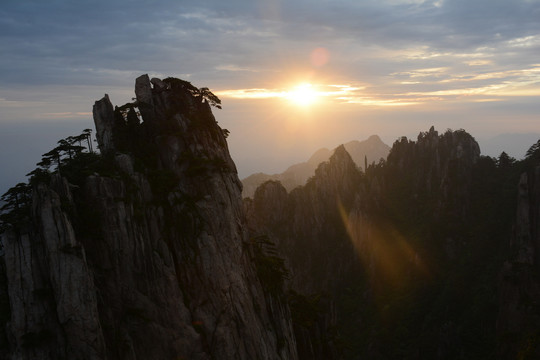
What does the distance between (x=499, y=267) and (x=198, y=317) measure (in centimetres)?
8027

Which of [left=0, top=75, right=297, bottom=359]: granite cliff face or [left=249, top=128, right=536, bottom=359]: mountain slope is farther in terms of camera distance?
[left=249, top=128, right=536, bottom=359]: mountain slope

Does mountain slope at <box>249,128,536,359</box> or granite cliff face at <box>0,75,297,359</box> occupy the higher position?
granite cliff face at <box>0,75,297,359</box>

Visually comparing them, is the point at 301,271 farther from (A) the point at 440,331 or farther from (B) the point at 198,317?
(B) the point at 198,317

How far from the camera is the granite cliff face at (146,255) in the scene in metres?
30.4

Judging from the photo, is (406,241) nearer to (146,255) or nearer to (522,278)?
(522,278)

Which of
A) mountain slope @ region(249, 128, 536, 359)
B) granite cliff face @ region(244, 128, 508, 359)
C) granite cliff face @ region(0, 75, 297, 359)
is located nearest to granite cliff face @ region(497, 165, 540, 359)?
mountain slope @ region(249, 128, 536, 359)

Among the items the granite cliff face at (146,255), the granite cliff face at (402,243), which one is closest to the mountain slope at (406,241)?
the granite cliff face at (402,243)

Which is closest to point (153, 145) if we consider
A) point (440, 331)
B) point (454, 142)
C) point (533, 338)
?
point (533, 338)

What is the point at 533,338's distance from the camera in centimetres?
5944

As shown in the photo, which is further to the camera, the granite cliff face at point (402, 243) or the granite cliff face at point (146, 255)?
the granite cliff face at point (402, 243)

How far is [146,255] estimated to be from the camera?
35.3 meters

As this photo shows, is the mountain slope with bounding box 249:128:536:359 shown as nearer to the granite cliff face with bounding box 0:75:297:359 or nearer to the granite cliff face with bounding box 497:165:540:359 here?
the granite cliff face with bounding box 497:165:540:359

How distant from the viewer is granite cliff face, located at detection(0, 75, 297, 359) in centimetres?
3041

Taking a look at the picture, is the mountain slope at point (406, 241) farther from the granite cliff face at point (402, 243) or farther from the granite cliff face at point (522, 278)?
the granite cliff face at point (522, 278)
